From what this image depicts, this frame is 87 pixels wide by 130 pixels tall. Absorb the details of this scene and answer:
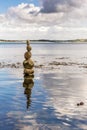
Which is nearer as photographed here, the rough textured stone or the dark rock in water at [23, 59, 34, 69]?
the rough textured stone

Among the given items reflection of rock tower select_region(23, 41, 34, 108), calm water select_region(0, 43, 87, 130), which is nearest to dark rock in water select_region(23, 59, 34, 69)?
reflection of rock tower select_region(23, 41, 34, 108)

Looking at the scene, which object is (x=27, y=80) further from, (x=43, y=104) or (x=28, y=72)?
(x=43, y=104)

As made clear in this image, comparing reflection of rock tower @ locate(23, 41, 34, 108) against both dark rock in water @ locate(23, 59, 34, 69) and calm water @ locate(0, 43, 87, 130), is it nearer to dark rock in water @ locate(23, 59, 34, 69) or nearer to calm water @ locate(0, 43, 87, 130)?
dark rock in water @ locate(23, 59, 34, 69)

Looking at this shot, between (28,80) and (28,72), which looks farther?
(28,72)

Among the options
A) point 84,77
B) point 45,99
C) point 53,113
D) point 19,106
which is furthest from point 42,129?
point 84,77

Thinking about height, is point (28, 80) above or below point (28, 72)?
below

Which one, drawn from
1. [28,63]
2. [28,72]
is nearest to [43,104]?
[28,63]

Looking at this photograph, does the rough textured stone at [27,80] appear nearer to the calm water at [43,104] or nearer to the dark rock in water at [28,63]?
the calm water at [43,104]

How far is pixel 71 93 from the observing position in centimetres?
4991

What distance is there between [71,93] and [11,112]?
48.2ft

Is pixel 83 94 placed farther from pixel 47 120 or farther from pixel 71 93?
pixel 47 120

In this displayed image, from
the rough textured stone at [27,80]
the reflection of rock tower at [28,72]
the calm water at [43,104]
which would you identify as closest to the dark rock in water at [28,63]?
the reflection of rock tower at [28,72]

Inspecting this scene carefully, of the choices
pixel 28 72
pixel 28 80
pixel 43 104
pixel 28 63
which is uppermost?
pixel 28 63

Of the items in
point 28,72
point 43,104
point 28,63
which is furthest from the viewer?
point 28,72
